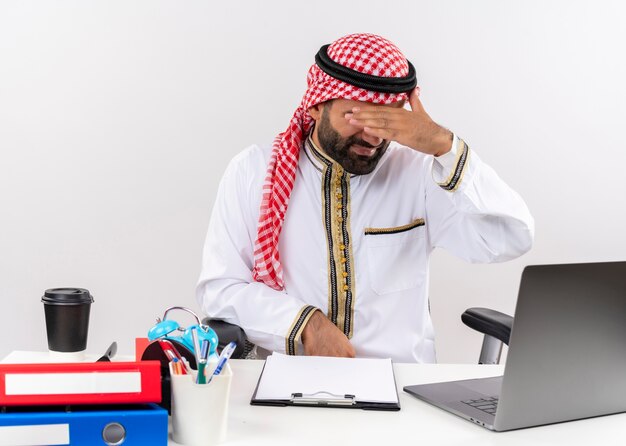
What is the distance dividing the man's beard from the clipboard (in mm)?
631

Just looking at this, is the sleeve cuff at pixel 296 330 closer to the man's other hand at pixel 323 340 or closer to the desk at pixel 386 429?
the man's other hand at pixel 323 340

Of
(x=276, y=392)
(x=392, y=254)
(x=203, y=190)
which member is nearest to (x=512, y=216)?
(x=392, y=254)

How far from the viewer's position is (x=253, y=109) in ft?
9.99

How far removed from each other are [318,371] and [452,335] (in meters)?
1.69

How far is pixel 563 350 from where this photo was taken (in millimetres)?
1314

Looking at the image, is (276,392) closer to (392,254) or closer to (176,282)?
(392,254)

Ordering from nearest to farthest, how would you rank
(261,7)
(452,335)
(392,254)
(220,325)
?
(220,325), (392,254), (261,7), (452,335)

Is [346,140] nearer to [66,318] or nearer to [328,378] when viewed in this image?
[328,378]

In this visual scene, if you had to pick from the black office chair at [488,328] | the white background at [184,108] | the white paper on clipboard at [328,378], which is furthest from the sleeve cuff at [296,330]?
the white background at [184,108]

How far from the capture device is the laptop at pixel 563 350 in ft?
4.16

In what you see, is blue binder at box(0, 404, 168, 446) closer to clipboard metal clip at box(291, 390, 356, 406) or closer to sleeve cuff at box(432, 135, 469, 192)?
clipboard metal clip at box(291, 390, 356, 406)

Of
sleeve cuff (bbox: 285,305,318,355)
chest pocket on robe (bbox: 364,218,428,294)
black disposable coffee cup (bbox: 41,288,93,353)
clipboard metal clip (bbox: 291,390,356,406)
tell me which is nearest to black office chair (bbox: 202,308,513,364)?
sleeve cuff (bbox: 285,305,318,355)

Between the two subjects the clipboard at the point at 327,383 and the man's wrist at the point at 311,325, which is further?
the man's wrist at the point at 311,325

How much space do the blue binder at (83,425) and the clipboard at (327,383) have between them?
0.98 ft
